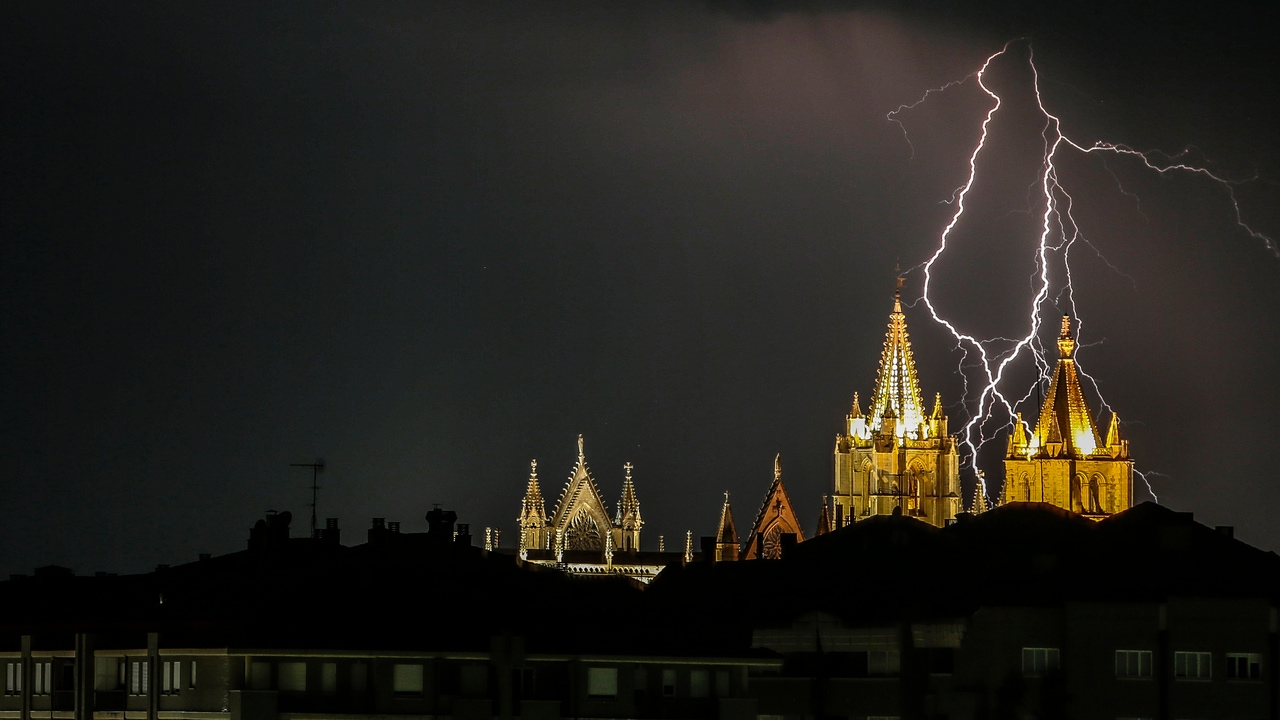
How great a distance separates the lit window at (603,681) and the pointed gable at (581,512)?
3906 inches

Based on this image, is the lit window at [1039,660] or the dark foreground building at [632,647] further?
the lit window at [1039,660]

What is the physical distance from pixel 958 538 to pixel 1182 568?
1197 cm

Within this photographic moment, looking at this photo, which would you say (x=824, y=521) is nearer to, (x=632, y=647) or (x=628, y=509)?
(x=628, y=509)

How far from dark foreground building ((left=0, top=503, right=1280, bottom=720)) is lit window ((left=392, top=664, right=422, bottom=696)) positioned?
0.04 meters

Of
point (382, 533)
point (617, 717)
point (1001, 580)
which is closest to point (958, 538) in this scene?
point (1001, 580)

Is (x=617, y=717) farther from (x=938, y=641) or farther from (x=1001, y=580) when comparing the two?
(x=1001, y=580)

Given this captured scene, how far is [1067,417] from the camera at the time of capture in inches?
5842

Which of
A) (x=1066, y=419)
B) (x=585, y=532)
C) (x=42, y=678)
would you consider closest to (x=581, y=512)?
(x=585, y=532)

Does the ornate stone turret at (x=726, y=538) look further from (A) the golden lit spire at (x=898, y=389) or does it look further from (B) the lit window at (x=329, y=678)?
(B) the lit window at (x=329, y=678)

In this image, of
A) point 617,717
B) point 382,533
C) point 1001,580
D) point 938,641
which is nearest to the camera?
point 617,717

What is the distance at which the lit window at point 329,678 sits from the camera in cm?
5859

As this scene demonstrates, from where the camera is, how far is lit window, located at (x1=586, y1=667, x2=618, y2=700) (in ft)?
193

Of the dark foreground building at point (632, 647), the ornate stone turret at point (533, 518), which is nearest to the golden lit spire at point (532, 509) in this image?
the ornate stone turret at point (533, 518)

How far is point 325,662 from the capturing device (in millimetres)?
58719
